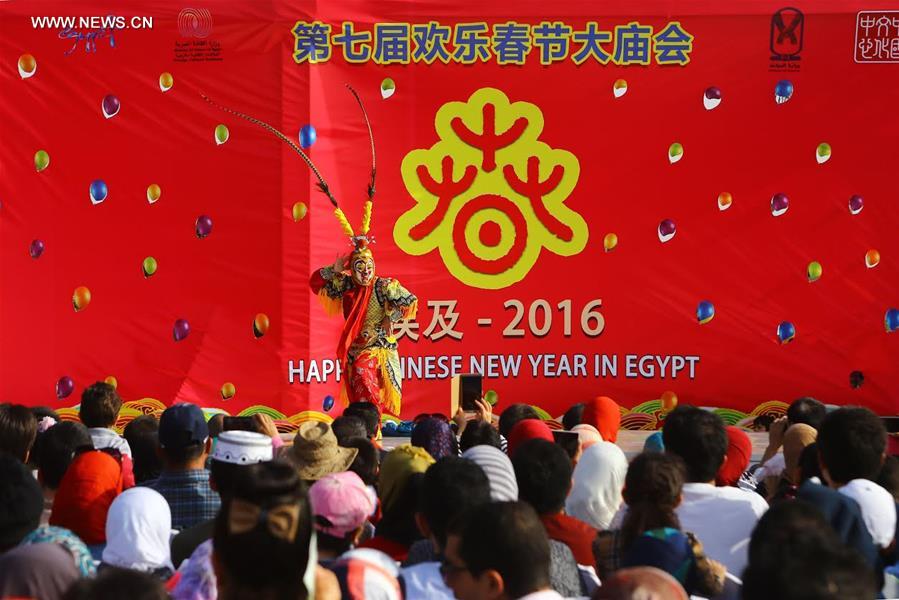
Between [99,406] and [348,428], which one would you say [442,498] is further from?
[99,406]

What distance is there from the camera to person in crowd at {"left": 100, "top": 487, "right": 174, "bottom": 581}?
2623 millimetres

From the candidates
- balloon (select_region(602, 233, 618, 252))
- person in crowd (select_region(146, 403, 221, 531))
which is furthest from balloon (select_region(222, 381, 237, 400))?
person in crowd (select_region(146, 403, 221, 531))

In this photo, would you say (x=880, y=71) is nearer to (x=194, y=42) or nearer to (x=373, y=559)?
(x=194, y=42)

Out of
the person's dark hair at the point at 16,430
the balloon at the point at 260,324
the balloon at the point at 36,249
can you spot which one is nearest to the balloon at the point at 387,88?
the balloon at the point at 260,324

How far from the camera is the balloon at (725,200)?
24.8 ft

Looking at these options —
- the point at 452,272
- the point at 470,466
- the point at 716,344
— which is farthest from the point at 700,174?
the point at 470,466

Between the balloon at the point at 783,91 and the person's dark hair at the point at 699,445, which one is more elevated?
the balloon at the point at 783,91

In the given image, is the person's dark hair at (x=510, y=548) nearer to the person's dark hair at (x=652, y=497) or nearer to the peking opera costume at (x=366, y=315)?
the person's dark hair at (x=652, y=497)

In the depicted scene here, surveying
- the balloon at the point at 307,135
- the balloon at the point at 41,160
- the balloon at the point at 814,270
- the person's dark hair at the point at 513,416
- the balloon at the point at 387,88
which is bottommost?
the person's dark hair at the point at 513,416

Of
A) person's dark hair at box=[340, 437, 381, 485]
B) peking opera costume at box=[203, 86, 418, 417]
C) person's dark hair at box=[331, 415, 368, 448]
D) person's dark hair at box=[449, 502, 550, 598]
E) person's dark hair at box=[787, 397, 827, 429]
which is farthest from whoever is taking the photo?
peking opera costume at box=[203, 86, 418, 417]

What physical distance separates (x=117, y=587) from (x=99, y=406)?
7.43ft

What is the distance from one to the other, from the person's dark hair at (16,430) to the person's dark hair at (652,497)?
1.91 meters

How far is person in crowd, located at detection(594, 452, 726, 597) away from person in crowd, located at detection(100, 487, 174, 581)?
962mm

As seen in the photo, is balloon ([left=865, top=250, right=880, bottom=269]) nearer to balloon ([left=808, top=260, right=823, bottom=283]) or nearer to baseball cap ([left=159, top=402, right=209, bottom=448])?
balloon ([left=808, top=260, right=823, bottom=283])
